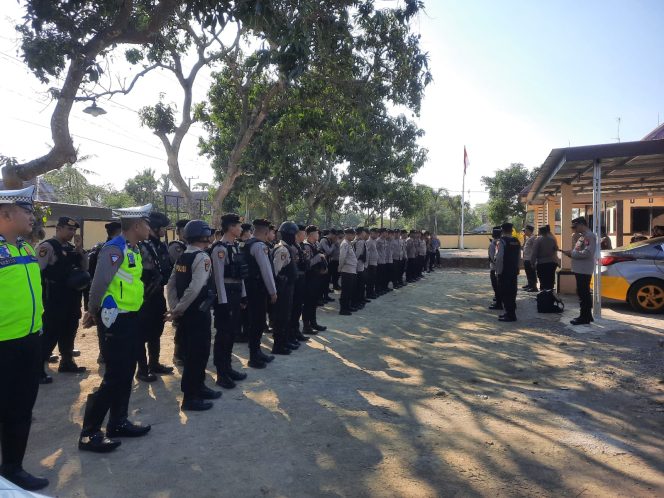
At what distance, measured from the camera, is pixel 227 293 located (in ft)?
18.7

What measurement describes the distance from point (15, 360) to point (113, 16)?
289 inches

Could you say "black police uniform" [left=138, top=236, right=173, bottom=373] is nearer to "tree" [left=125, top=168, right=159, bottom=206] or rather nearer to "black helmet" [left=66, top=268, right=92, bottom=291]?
"black helmet" [left=66, top=268, right=92, bottom=291]

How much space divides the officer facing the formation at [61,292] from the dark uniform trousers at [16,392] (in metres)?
2.89

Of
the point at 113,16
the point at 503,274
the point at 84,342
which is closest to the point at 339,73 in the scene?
the point at 113,16

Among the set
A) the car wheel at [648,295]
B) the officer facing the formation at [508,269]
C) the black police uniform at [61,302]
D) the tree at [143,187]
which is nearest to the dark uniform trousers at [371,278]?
the officer facing the formation at [508,269]

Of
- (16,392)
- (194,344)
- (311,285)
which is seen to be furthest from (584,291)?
(16,392)

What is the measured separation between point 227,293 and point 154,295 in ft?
3.26

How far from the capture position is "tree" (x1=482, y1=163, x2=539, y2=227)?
39031mm

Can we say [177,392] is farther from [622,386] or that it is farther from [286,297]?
[622,386]

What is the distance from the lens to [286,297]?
705 centimetres

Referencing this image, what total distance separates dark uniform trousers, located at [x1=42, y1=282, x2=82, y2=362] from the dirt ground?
358 mm

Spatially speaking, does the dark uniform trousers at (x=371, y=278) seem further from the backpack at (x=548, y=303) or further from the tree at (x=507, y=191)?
the tree at (x=507, y=191)

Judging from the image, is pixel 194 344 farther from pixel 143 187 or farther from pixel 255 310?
pixel 143 187

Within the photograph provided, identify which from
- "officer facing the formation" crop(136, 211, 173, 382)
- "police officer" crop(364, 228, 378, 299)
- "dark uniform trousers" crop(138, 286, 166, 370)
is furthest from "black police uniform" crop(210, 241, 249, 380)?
"police officer" crop(364, 228, 378, 299)
